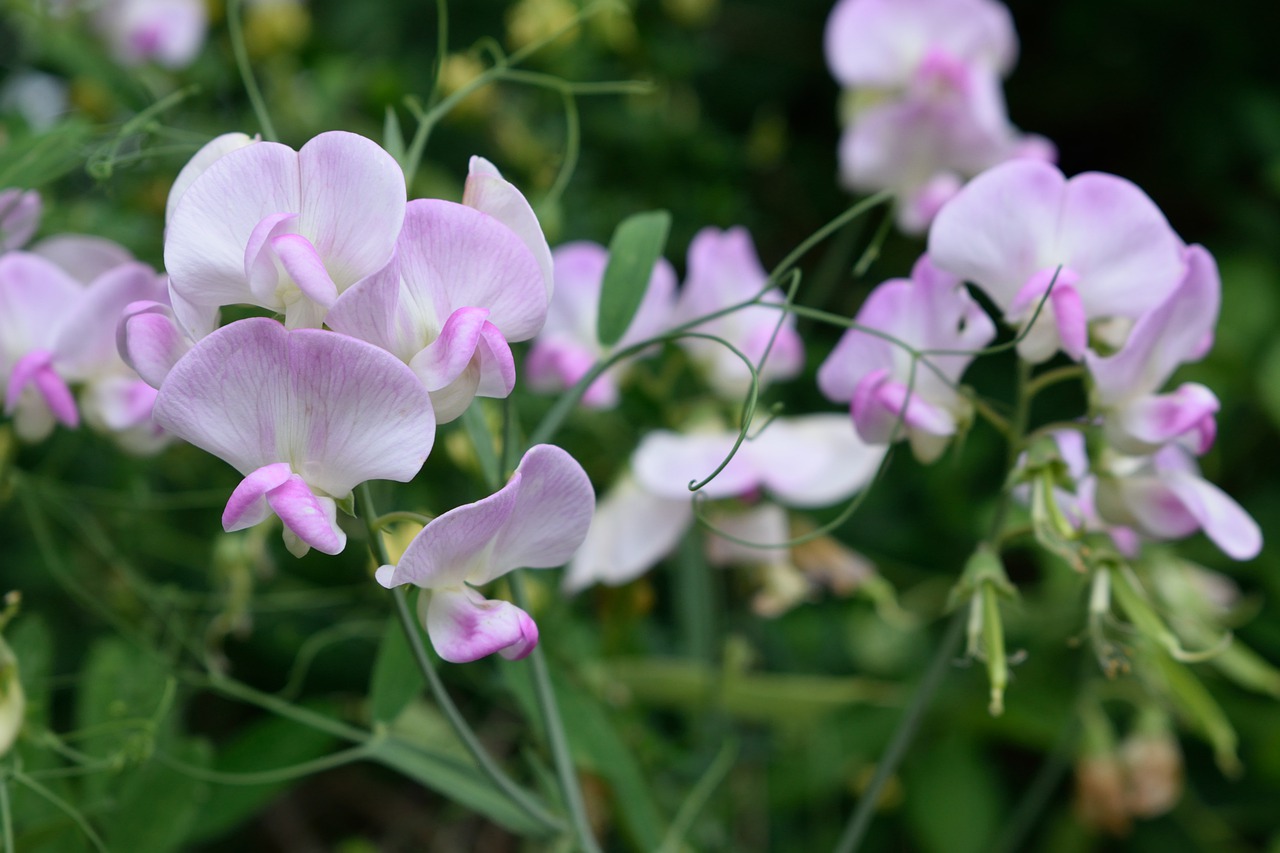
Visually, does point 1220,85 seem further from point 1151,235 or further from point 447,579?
point 447,579

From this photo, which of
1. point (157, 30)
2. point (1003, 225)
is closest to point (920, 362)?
point (1003, 225)

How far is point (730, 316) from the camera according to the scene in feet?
2.18

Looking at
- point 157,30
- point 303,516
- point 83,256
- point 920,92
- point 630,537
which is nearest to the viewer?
point 303,516

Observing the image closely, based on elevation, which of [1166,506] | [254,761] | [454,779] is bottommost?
[254,761]

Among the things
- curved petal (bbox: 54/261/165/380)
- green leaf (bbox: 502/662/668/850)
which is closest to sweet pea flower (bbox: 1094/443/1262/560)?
green leaf (bbox: 502/662/668/850)

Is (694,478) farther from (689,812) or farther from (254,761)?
(254,761)

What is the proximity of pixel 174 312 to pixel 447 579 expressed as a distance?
0.12m

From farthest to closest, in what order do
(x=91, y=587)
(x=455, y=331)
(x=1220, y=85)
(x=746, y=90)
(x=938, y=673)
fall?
(x=746, y=90) → (x=1220, y=85) → (x=91, y=587) → (x=938, y=673) → (x=455, y=331)

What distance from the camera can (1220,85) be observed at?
4.30 ft

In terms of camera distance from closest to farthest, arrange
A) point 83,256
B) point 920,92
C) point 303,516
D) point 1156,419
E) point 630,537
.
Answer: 1. point 303,516
2. point 1156,419
3. point 83,256
4. point 630,537
5. point 920,92

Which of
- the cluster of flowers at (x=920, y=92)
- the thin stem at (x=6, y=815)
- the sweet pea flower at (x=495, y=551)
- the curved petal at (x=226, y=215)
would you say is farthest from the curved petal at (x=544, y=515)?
the cluster of flowers at (x=920, y=92)

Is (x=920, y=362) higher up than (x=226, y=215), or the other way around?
(x=226, y=215)

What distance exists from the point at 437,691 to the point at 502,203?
0.54ft

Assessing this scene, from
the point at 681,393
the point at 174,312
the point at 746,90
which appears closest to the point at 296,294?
the point at 174,312
